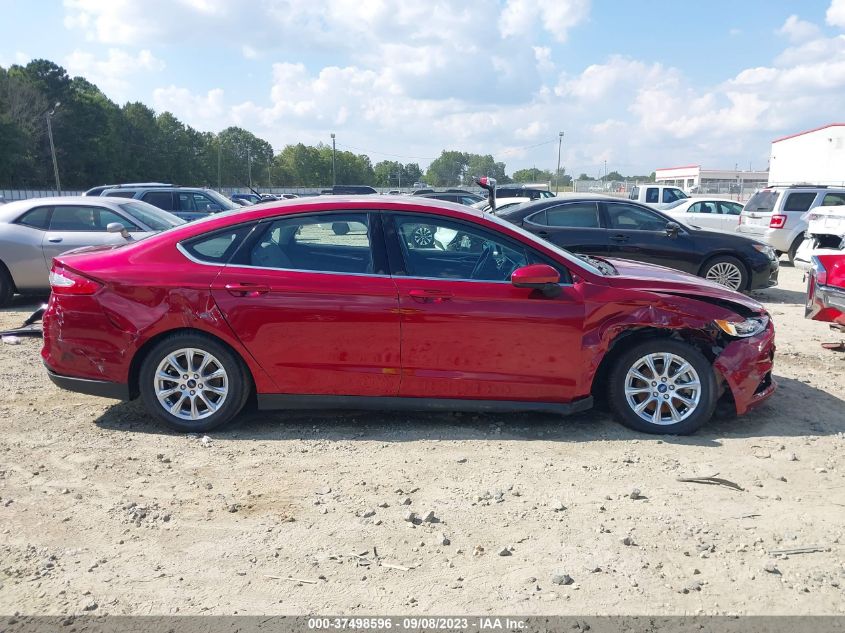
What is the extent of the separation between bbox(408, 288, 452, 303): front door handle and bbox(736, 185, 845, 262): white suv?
13.2 m

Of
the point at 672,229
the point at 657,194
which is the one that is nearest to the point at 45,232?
the point at 672,229

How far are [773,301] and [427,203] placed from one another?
774cm

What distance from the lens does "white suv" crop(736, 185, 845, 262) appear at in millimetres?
15203

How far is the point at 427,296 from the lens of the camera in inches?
177

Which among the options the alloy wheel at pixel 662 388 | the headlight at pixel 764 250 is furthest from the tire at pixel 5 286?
the headlight at pixel 764 250

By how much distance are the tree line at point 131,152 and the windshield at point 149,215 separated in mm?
64309

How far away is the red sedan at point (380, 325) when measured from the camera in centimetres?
452

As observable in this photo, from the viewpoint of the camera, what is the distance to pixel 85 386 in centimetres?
466

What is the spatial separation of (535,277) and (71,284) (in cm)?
317

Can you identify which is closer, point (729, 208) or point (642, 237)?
point (642, 237)

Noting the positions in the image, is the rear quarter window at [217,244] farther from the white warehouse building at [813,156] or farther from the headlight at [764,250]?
the white warehouse building at [813,156]

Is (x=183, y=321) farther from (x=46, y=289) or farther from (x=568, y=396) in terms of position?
(x=46, y=289)

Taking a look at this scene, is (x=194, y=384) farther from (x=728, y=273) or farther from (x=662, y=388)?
(x=728, y=273)

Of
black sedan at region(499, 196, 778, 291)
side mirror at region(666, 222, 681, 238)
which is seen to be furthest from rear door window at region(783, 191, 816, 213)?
side mirror at region(666, 222, 681, 238)
